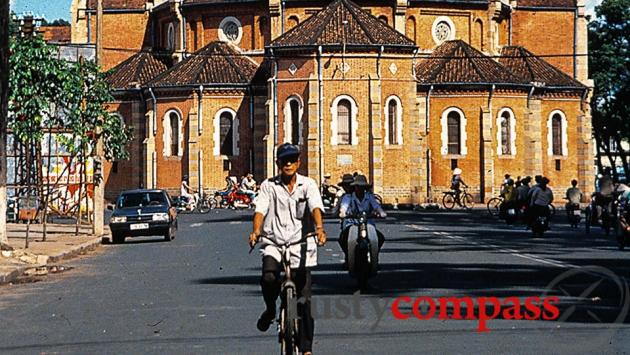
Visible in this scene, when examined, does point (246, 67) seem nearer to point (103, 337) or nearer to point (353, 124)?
point (353, 124)

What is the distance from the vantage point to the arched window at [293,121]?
6700cm

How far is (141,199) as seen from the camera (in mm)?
37781

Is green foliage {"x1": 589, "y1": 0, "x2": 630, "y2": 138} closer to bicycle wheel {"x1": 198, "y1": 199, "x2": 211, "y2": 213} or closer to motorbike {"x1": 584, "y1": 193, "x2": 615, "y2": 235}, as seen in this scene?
bicycle wheel {"x1": 198, "y1": 199, "x2": 211, "y2": 213}

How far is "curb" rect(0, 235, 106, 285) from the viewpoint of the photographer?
22.5m

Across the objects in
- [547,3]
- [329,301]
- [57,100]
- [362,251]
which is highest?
[547,3]

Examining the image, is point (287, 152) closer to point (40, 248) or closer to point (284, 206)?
point (284, 206)

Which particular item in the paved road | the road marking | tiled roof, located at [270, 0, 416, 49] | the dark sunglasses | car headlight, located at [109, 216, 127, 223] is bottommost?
the paved road

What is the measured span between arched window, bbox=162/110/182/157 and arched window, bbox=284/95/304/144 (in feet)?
25.2

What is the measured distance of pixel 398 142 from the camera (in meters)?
67.5

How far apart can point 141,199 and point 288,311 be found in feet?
88.5

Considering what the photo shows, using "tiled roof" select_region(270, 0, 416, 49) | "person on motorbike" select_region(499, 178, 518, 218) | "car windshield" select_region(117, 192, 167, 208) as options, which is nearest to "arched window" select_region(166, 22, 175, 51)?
"tiled roof" select_region(270, 0, 416, 49)

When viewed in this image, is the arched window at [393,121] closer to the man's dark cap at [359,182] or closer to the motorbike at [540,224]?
the motorbike at [540,224]

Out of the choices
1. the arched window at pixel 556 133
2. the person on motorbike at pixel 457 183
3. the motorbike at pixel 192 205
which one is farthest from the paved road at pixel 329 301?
the arched window at pixel 556 133

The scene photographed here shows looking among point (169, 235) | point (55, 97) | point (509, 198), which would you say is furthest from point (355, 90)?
point (169, 235)
